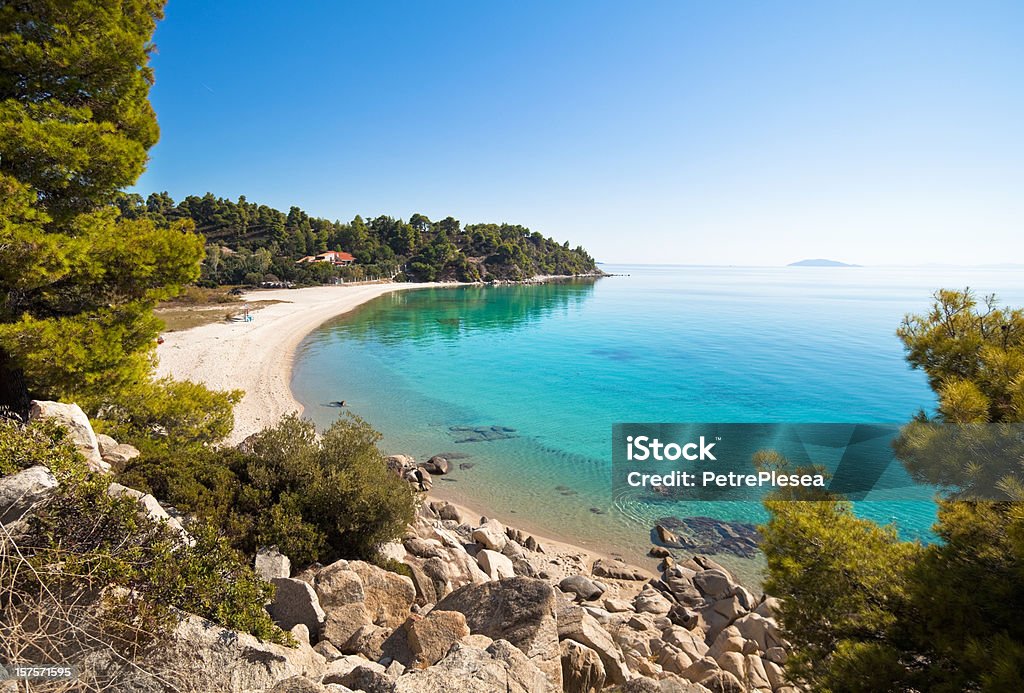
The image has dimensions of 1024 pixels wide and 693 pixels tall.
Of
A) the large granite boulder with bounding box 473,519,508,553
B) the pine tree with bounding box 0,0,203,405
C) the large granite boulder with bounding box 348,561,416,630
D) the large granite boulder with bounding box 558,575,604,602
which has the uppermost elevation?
the pine tree with bounding box 0,0,203,405

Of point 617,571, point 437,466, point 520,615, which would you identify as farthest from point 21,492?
point 437,466

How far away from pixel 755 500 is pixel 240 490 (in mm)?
15894

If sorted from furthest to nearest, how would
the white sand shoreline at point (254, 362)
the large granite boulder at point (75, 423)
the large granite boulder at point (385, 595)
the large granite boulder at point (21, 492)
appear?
the white sand shoreline at point (254, 362) < the large granite boulder at point (75, 423) < the large granite boulder at point (385, 595) < the large granite boulder at point (21, 492)

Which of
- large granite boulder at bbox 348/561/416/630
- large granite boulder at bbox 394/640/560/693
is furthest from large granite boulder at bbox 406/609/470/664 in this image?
large granite boulder at bbox 348/561/416/630

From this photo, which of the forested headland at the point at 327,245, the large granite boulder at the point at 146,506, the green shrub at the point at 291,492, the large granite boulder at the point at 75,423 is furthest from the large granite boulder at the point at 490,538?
the forested headland at the point at 327,245

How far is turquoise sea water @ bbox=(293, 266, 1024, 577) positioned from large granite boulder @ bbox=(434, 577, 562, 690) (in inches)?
317

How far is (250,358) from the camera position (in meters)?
33.6

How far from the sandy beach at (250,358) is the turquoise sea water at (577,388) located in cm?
158

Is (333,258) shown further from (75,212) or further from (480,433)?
(75,212)

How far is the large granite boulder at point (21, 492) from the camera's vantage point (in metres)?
4.48

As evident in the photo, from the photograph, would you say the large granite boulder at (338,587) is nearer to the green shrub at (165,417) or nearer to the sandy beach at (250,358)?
the green shrub at (165,417)

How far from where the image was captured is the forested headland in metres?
92.4

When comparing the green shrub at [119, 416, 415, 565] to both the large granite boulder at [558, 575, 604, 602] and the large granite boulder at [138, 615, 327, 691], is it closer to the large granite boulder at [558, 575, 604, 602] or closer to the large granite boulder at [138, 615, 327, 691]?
the large granite boulder at [138, 615, 327, 691]

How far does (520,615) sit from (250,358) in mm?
33273
